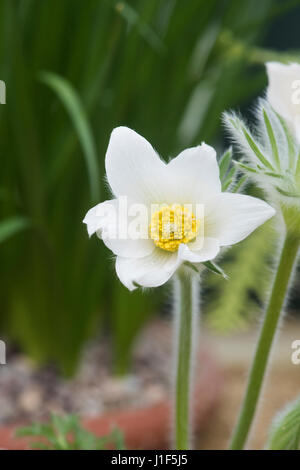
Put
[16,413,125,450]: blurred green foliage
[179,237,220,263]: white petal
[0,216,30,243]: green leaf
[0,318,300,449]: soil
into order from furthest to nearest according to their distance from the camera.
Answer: [0,318,300,449]: soil → [0,216,30,243]: green leaf → [16,413,125,450]: blurred green foliage → [179,237,220,263]: white petal

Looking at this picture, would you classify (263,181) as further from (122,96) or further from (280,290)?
(122,96)

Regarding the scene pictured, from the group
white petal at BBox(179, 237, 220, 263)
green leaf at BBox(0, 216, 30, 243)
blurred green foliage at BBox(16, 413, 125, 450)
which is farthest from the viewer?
green leaf at BBox(0, 216, 30, 243)

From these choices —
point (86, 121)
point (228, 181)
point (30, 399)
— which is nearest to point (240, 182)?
point (228, 181)

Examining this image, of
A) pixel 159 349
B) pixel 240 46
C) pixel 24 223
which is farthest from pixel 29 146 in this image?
pixel 159 349

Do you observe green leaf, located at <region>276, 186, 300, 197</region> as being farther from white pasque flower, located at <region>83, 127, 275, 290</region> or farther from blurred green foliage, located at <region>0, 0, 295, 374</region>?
blurred green foliage, located at <region>0, 0, 295, 374</region>

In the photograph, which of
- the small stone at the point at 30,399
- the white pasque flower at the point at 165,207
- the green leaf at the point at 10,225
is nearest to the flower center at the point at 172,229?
the white pasque flower at the point at 165,207

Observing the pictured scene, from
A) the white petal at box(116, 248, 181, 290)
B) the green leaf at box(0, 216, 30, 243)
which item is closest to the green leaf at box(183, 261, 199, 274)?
the white petal at box(116, 248, 181, 290)

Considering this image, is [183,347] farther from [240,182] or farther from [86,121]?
[86,121]
